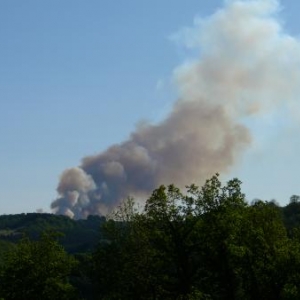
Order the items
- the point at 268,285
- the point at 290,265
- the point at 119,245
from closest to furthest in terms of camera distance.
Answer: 1. the point at 290,265
2. the point at 268,285
3. the point at 119,245

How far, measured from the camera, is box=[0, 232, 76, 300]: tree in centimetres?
6844

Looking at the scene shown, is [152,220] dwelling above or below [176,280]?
above

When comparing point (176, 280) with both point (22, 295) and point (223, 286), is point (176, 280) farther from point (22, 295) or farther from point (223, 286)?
point (22, 295)

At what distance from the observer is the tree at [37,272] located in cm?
6844

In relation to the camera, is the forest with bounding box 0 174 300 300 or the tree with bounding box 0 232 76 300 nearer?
the forest with bounding box 0 174 300 300

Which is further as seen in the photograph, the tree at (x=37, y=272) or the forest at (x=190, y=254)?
the tree at (x=37, y=272)

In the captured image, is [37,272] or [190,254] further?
[37,272]

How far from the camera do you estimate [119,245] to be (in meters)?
68.6

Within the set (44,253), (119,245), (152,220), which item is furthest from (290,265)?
(44,253)

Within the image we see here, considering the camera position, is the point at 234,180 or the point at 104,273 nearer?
the point at 234,180

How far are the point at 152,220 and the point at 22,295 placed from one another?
21657mm

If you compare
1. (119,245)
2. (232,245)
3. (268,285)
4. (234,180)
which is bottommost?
(268,285)

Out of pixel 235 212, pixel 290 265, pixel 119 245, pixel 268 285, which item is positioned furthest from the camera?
pixel 119 245

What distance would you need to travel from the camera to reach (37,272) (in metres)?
70.2
